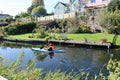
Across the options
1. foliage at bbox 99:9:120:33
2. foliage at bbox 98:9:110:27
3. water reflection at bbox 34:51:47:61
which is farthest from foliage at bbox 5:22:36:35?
water reflection at bbox 34:51:47:61

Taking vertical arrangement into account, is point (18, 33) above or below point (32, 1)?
below

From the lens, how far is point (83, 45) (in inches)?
1857

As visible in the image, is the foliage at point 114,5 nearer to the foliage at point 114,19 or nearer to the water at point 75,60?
the foliage at point 114,19

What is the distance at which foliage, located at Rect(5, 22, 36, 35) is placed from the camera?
71438 millimetres

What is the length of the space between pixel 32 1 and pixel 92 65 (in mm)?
93356

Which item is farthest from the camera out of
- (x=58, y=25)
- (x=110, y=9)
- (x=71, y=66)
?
(x=58, y=25)

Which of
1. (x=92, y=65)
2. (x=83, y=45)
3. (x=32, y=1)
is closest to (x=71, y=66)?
(x=92, y=65)

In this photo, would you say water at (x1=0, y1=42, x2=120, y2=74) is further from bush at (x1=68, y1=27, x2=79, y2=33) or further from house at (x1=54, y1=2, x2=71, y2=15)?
house at (x1=54, y1=2, x2=71, y2=15)

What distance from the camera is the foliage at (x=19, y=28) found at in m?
71.4

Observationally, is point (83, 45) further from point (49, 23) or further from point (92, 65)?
point (49, 23)

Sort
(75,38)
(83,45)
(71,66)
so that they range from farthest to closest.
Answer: (75,38), (83,45), (71,66)

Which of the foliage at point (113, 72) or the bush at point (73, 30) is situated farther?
the bush at point (73, 30)

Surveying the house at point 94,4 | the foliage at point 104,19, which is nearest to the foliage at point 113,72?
the foliage at point 104,19

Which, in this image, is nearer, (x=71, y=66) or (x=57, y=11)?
(x=71, y=66)
